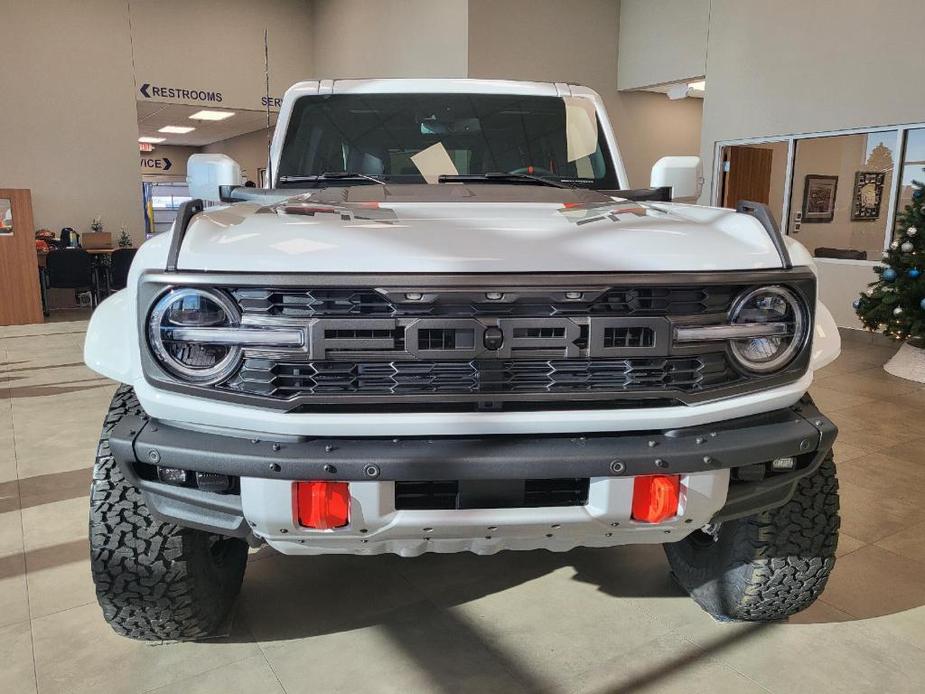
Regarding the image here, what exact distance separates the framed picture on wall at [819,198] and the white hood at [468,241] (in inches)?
352

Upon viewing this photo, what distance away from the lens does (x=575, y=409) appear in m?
1.62

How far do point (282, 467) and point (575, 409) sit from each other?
2.12 feet

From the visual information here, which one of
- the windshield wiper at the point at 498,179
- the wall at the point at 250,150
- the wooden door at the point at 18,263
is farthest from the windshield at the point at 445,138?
the wall at the point at 250,150

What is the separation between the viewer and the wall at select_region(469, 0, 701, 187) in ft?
37.4

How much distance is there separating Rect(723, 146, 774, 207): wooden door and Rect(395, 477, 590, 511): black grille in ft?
32.2

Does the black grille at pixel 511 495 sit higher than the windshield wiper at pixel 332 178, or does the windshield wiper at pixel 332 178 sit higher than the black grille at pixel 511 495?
the windshield wiper at pixel 332 178

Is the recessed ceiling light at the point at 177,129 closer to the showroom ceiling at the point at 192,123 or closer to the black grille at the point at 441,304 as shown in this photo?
→ the showroom ceiling at the point at 192,123

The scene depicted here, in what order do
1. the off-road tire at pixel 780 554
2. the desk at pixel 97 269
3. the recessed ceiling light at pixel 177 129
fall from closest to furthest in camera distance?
the off-road tire at pixel 780 554
the desk at pixel 97 269
the recessed ceiling light at pixel 177 129

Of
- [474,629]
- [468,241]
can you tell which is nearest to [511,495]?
[468,241]

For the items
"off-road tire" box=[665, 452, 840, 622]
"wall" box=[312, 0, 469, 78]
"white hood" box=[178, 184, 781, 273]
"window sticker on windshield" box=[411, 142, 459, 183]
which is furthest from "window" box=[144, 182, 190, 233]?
"off-road tire" box=[665, 452, 840, 622]

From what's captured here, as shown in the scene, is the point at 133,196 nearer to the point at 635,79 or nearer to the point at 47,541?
the point at 635,79

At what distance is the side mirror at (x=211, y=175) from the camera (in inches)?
105

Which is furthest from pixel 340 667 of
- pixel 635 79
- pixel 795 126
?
pixel 635 79

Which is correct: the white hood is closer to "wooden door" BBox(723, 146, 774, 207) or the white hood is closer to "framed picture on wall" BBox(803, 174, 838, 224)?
"framed picture on wall" BBox(803, 174, 838, 224)
